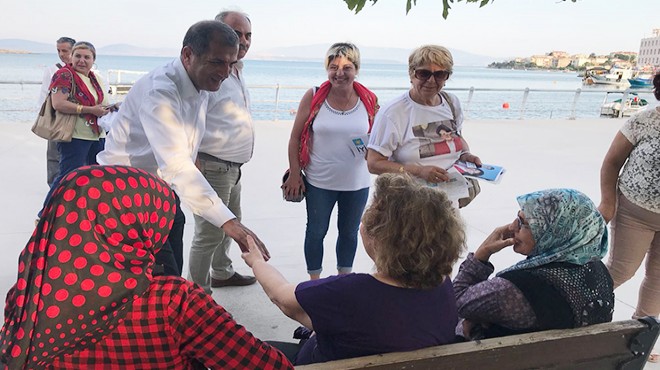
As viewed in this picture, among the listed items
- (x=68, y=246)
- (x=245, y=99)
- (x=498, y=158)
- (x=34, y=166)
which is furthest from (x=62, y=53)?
(x=498, y=158)

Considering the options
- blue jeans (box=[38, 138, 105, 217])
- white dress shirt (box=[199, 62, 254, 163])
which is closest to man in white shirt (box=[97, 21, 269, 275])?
white dress shirt (box=[199, 62, 254, 163])

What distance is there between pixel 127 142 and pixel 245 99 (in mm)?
862

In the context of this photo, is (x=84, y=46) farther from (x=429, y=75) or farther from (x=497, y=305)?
(x=497, y=305)

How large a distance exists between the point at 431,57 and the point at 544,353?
1.69 meters

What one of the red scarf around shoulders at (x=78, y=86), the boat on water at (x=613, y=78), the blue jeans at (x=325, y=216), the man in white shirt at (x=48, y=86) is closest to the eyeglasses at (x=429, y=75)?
the blue jeans at (x=325, y=216)

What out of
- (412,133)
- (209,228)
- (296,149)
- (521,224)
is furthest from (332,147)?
(521,224)

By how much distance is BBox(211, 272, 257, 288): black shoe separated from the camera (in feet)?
12.1

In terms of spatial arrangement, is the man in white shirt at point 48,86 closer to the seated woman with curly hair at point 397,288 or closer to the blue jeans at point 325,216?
the blue jeans at point 325,216

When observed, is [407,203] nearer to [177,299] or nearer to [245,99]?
[177,299]

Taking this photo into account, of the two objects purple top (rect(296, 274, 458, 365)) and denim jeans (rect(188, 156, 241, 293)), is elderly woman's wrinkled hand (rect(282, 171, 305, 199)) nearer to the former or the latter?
denim jeans (rect(188, 156, 241, 293))

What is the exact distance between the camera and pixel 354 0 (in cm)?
228

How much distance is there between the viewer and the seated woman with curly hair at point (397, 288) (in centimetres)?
154

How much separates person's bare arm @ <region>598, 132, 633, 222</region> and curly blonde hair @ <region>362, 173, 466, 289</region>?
157 cm

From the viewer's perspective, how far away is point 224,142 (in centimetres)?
299
